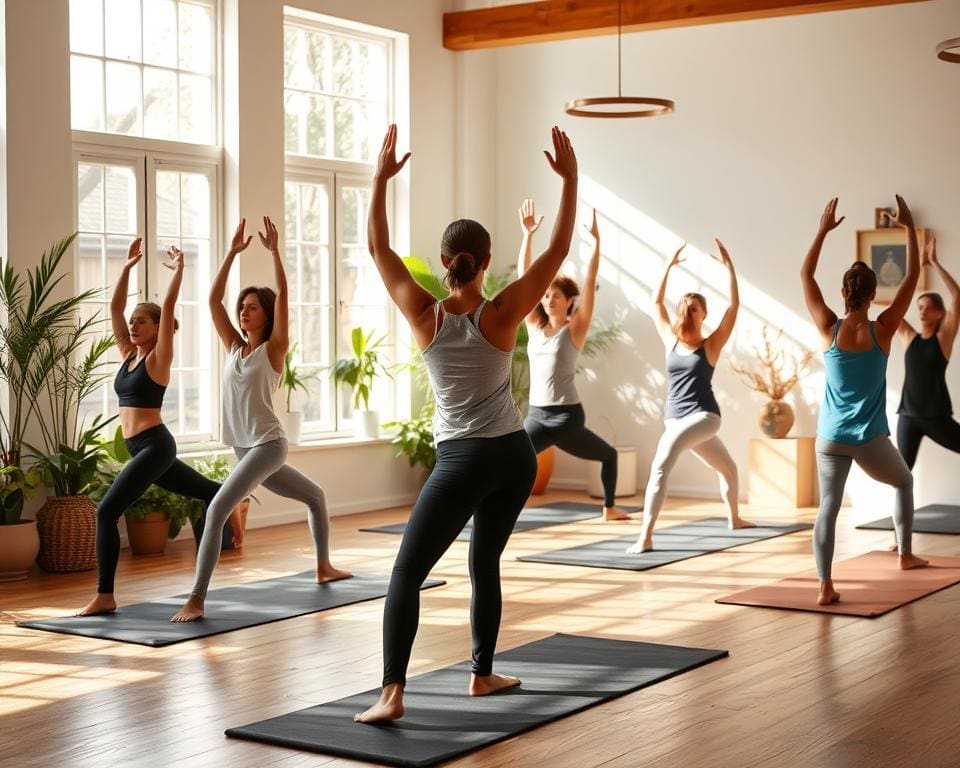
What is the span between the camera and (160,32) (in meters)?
7.39

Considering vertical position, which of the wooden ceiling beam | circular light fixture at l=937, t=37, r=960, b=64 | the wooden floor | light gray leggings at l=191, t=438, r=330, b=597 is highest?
the wooden ceiling beam

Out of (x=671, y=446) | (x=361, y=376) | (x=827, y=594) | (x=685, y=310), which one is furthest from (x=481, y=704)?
(x=361, y=376)

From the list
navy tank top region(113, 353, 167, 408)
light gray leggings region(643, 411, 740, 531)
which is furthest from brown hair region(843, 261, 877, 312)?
navy tank top region(113, 353, 167, 408)

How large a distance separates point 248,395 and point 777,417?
4.26 metres

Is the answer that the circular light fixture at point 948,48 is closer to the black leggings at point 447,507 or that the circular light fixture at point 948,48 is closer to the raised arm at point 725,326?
the raised arm at point 725,326

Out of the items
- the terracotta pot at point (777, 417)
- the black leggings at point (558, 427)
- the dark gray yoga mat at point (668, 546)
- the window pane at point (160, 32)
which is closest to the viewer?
the dark gray yoga mat at point (668, 546)

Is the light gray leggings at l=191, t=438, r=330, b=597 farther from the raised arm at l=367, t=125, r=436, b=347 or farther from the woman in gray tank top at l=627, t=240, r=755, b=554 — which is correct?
the woman in gray tank top at l=627, t=240, r=755, b=554

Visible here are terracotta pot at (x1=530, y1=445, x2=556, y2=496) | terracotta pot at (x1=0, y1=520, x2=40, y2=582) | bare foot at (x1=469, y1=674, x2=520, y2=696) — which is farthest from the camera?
terracotta pot at (x1=530, y1=445, x2=556, y2=496)

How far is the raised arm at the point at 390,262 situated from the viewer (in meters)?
3.59

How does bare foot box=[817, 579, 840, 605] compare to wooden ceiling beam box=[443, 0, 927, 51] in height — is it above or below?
below

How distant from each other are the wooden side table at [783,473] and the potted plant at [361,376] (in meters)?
2.40

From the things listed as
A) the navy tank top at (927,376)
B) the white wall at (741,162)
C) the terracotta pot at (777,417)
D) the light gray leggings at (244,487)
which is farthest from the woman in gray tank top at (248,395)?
the white wall at (741,162)

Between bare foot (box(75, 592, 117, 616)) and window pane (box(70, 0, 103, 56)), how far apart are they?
3106 millimetres

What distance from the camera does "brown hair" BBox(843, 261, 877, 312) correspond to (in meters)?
5.09
